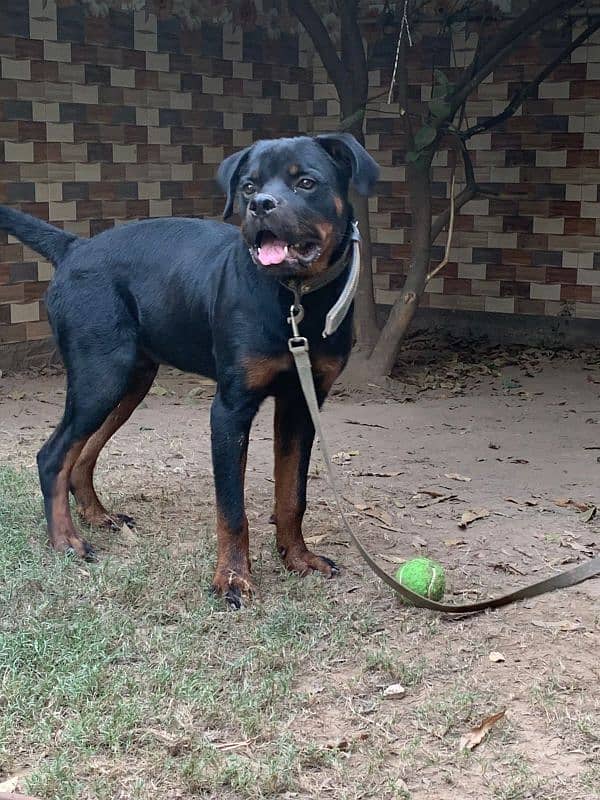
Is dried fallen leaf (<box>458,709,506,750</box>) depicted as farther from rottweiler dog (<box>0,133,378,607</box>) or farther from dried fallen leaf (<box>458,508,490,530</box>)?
dried fallen leaf (<box>458,508,490,530</box>)

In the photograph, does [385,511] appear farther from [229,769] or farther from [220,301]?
[229,769]

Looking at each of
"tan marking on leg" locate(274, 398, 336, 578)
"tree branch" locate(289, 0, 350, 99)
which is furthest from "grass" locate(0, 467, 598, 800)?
"tree branch" locate(289, 0, 350, 99)

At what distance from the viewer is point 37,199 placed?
8.49 m

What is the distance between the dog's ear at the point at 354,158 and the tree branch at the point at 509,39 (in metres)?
3.92

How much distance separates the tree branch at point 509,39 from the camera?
7621mm

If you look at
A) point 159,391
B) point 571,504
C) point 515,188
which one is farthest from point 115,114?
point 571,504

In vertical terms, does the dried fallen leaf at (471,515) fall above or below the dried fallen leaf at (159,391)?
above

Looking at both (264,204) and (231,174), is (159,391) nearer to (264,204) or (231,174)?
(231,174)

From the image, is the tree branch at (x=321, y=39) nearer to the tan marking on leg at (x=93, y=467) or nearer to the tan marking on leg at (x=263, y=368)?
the tan marking on leg at (x=93, y=467)

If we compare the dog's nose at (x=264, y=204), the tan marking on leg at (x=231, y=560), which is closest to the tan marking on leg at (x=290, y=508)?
the tan marking on leg at (x=231, y=560)

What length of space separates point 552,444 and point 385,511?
5.51ft

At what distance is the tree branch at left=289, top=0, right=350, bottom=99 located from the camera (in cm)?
804

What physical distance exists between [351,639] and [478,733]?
2.59ft

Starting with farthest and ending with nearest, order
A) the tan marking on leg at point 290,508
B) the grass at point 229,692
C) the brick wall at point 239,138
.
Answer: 1. the brick wall at point 239,138
2. the tan marking on leg at point 290,508
3. the grass at point 229,692
